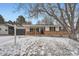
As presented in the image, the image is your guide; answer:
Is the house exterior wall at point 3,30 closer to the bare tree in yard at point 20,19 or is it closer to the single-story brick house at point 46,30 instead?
the bare tree in yard at point 20,19

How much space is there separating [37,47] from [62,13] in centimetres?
81

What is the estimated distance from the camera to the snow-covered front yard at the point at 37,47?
5965 millimetres

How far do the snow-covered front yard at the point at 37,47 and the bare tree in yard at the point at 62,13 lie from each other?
0.77 feet

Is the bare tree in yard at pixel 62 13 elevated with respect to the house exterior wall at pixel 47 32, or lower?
elevated

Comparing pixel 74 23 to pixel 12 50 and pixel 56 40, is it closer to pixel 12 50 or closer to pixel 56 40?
pixel 56 40

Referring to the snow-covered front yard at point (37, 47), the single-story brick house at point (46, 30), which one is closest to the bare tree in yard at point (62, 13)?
the single-story brick house at point (46, 30)

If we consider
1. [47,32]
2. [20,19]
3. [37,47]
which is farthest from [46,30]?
[20,19]

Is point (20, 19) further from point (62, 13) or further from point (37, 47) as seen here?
point (62, 13)

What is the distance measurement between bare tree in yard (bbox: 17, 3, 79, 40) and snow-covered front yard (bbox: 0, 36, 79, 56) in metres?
0.24

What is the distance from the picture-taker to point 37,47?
599cm

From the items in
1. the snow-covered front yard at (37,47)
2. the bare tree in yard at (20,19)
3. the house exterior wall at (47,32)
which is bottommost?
the snow-covered front yard at (37,47)

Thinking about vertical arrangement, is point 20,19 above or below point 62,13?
below

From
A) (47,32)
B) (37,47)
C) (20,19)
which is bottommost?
(37,47)

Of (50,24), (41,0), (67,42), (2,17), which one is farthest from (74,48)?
(2,17)
